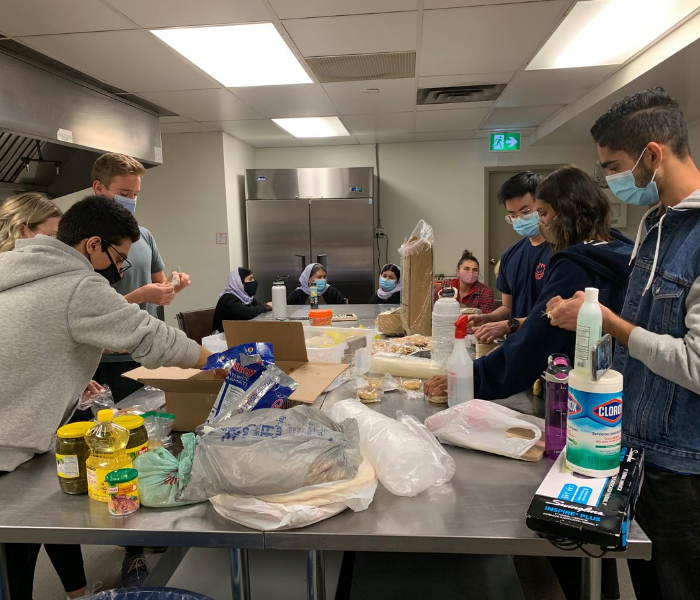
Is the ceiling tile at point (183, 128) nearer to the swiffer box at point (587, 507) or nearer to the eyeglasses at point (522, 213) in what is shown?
the eyeglasses at point (522, 213)

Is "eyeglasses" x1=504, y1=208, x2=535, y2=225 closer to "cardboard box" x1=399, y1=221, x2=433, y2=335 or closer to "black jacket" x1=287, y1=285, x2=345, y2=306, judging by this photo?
"cardboard box" x1=399, y1=221, x2=433, y2=335

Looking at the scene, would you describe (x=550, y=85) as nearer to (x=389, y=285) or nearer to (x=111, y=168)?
(x=389, y=285)

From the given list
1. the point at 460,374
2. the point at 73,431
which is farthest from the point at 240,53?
the point at 73,431

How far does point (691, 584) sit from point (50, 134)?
143 inches

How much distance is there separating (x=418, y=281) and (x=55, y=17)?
2.12 meters

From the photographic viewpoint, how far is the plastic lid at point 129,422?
1.10 meters

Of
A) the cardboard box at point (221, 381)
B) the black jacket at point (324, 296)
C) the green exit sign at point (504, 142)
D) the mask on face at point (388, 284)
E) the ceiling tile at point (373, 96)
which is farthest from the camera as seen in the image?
the green exit sign at point (504, 142)

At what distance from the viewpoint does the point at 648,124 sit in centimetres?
115

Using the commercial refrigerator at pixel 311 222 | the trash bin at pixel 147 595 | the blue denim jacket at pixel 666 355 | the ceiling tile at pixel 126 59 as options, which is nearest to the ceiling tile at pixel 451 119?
the commercial refrigerator at pixel 311 222

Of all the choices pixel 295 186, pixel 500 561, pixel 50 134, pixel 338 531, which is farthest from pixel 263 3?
pixel 295 186

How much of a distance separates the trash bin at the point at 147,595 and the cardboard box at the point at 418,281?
153cm

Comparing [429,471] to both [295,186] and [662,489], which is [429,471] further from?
[295,186]

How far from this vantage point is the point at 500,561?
1.58m

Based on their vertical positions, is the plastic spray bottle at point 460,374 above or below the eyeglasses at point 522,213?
below
